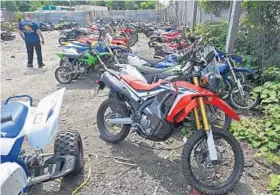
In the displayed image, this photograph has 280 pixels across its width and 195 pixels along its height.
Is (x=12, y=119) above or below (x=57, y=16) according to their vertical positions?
below

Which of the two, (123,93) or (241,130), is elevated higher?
(123,93)

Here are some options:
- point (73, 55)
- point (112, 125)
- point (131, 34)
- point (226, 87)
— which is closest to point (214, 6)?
point (131, 34)

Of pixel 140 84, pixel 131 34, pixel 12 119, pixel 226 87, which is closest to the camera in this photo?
pixel 12 119

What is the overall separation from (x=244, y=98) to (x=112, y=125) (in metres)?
2.38

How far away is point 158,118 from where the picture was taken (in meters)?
3.05

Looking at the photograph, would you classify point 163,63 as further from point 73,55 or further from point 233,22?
point 73,55

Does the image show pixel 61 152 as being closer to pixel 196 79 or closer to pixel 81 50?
pixel 196 79

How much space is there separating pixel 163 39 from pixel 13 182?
905cm

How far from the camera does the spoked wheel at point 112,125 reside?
3.65 metres

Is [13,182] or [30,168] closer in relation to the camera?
[13,182]

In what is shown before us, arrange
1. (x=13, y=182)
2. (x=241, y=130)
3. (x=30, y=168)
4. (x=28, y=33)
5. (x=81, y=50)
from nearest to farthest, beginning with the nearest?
(x=13, y=182), (x=30, y=168), (x=241, y=130), (x=81, y=50), (x=28, y=33)

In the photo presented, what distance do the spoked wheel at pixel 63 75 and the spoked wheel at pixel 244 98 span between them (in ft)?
13.3

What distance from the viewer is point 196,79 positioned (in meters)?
2.95

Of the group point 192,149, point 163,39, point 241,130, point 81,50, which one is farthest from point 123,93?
point 163,39
